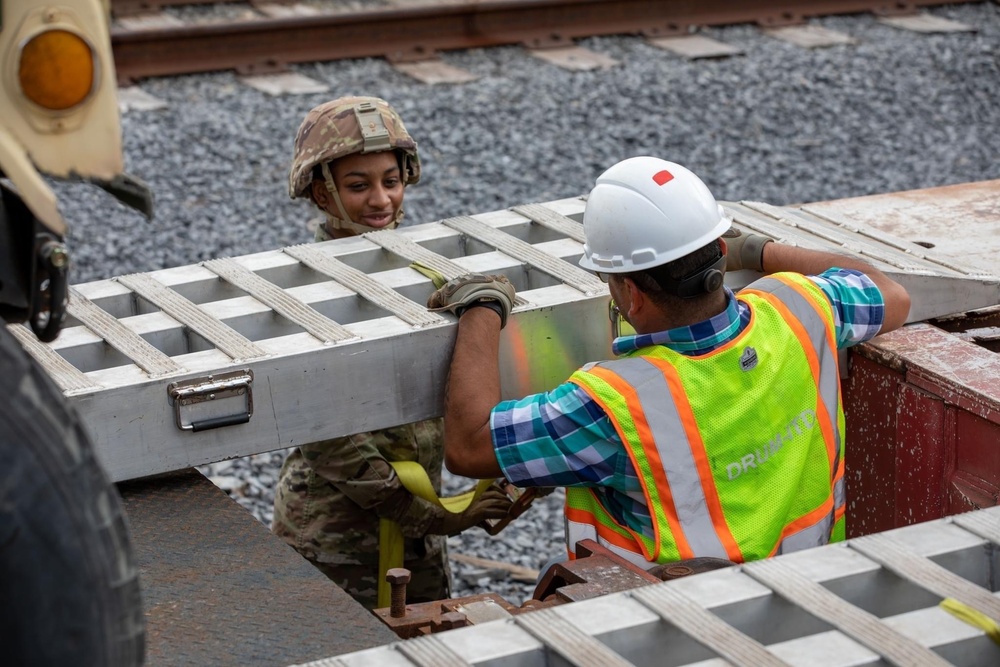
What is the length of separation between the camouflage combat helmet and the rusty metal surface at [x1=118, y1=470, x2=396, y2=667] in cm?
146

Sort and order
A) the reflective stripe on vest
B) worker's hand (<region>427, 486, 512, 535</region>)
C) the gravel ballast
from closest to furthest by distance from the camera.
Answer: the reflective stripe on vest → worker's hand (<region>427, 486, 512, 535</region>) → the gravel ballast

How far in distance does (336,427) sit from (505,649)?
1140mm

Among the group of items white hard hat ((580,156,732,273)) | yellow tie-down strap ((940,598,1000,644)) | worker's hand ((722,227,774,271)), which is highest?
white hard hat ((580,156,732,273))

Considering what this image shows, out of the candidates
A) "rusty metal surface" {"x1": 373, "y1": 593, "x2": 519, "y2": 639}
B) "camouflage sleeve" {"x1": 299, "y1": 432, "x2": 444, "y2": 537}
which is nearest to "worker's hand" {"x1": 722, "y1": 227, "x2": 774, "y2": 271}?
"camouflage sleeve" {"x1": 299, "y1": 432, "x2": 444, "y2": 537}

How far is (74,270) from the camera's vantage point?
7227mm

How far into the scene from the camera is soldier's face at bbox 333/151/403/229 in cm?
461

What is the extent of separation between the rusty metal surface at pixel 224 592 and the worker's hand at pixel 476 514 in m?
0.97

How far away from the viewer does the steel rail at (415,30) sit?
9.59 metres

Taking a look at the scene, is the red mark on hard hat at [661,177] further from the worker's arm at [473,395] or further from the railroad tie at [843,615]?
the railroad tie at [843,615]

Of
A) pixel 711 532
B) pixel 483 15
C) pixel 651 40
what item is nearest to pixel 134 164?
pixel 483 15

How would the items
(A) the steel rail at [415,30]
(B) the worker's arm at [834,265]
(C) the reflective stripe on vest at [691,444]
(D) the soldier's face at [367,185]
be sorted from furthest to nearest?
(A) the steel rail at [415,30] → (D) the soldier's face at [367,185] → (B) the worker's arm at [834,265] → (C) the reflective stripe on vest at [691,444]

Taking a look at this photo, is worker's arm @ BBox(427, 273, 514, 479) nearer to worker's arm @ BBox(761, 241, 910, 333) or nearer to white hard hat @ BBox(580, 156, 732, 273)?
white hard hat @ BBox(580, 156, 732, 273)

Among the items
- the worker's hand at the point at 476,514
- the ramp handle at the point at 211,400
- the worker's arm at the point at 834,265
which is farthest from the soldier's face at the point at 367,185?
the ramp handle at the point at 211,400

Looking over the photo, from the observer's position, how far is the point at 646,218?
333 cm
